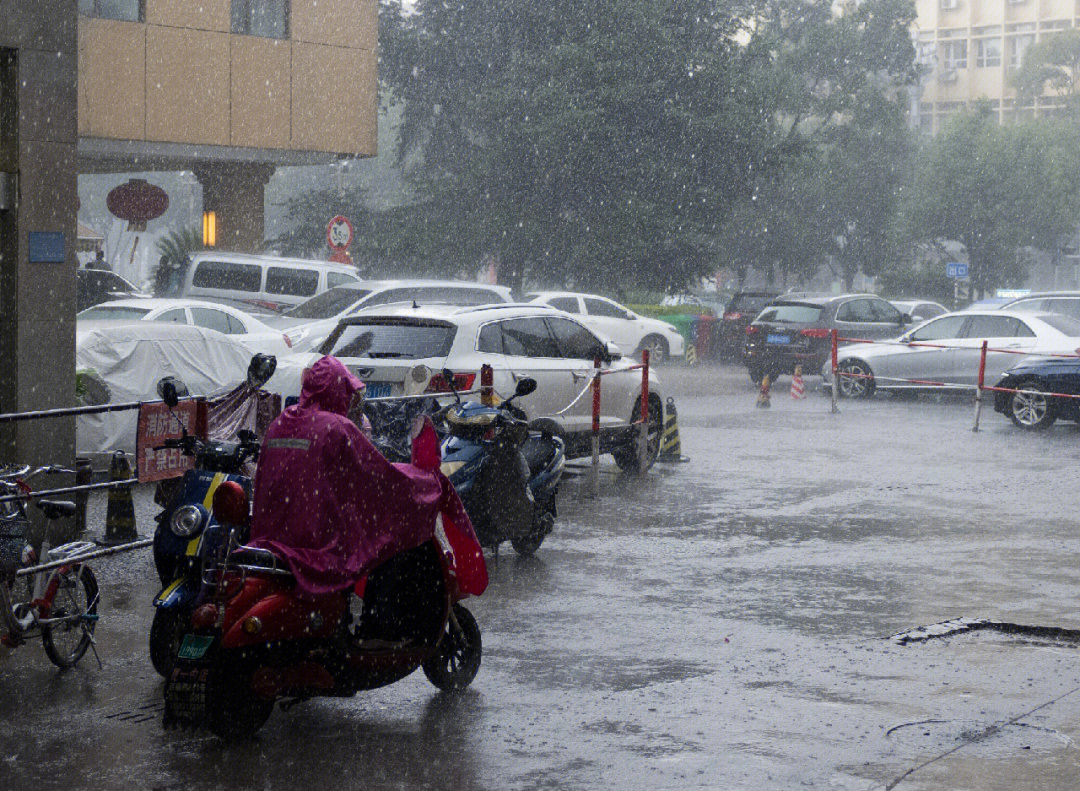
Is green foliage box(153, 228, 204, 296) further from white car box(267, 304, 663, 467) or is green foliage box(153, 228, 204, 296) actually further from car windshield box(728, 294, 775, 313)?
white car box(267, 304, 663, 467)

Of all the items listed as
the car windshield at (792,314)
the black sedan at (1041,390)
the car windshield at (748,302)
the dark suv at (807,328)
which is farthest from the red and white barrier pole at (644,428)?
the car windshield at (748,302)

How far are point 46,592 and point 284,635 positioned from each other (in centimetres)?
186

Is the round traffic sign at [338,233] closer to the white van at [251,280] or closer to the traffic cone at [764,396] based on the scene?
the white van at [251,280]

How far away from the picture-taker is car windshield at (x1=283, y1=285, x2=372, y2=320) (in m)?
23.1

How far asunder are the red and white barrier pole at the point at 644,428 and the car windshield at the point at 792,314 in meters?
13.3

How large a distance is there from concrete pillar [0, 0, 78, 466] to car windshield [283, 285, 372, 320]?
12345 millimetres

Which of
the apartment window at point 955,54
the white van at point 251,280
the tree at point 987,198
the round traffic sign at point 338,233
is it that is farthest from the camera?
the apartment window at point 955,54

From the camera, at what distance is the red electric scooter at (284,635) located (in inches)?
227

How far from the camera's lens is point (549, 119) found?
1547 inches

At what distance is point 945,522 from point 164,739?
7599mm

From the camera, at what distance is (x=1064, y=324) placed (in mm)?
23344

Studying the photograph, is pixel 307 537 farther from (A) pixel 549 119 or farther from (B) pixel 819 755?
(A) pixel 549 119

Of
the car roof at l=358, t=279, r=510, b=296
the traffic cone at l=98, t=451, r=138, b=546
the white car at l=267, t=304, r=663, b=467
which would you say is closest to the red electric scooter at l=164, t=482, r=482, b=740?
the traffic cone at l=98, t=451, r=138, b=546

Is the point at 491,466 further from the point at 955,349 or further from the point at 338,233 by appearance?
the point at 338,233
